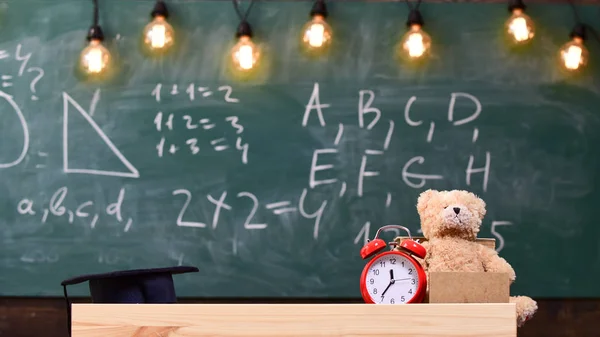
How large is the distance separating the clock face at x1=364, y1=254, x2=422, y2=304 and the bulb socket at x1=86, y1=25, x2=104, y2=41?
1.69 m

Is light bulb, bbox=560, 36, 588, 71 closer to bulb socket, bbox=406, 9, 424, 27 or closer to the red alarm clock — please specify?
bulb socket, bbox=406, 9, 424, 27

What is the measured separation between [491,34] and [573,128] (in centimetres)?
48

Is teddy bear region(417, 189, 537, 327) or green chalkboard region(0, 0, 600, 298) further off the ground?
green chalkboard region(0, 0, 600, 298)

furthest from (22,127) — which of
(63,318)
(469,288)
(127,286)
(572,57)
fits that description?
(572,57)

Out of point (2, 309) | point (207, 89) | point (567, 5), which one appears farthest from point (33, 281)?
point (567, 5)

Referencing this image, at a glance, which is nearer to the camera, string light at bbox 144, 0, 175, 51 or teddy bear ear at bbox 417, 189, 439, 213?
teddy bear ear at bbox 417, 189, 439, 213

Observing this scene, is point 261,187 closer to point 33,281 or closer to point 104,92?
point 104,92

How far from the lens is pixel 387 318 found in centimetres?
160

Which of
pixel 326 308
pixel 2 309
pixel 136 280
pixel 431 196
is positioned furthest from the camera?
pixel 2 309

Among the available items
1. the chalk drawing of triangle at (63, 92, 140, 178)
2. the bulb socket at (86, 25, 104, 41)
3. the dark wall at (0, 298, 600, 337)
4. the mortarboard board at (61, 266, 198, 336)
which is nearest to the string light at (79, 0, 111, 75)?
the bulb socket at (86, 25, 104, 41)

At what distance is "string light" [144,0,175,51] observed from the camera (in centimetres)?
302

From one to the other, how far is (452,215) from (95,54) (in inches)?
Result: 63.1

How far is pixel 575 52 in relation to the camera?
3055mm

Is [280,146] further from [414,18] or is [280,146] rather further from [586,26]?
[586,26]
